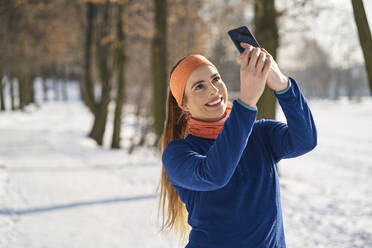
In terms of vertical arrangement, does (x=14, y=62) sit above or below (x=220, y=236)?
below

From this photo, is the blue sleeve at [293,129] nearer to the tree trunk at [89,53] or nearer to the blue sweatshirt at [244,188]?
the blue sweatshirt at [244,188]

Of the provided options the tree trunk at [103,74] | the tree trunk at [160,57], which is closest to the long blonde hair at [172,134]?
the tree trunk at [160,57]

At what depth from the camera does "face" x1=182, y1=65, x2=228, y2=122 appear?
156 centimetres

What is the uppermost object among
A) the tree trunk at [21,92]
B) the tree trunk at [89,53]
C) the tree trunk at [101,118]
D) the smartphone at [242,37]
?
the smartphone at [242,37]

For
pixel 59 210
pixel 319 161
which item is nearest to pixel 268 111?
pixel 59 210

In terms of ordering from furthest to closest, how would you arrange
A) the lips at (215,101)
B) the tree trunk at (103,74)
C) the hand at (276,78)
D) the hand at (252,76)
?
the tree trunk at (103,74) < the lips at (215,101) < the hand at (276,78) < the hand at (252,76)

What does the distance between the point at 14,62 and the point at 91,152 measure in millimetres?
16510

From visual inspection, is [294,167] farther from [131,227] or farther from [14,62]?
[14,62]

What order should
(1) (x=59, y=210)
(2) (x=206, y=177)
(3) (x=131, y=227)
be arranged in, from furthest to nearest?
(1) (x=59, y=210) < (3) (x=131, y=227) < (2) (x=206, y=177)

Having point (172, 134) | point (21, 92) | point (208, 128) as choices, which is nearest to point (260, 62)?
point (208, 128)

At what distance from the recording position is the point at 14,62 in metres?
24.3

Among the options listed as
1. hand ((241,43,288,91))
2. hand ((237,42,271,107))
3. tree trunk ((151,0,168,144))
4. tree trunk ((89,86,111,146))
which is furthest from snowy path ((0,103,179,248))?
tree trunk ((89,86,111,146))

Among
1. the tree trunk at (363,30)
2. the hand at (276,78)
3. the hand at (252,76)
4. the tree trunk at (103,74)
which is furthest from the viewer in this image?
the tree trunk at (103,74)

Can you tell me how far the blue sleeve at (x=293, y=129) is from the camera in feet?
4.75
